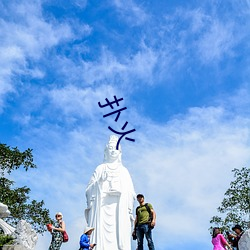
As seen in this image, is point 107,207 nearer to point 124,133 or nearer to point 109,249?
point 109,249

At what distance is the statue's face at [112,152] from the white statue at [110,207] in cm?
47

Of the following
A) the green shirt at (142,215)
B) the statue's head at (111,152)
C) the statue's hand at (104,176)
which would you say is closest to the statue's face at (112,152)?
the statue's head at (111,152)

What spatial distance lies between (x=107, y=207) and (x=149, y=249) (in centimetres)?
544

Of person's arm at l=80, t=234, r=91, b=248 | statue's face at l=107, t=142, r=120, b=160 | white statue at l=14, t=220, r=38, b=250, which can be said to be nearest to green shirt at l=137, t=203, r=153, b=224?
person's arm at l=80, t=234, r=91, b=248

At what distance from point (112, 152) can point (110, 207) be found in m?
2.04

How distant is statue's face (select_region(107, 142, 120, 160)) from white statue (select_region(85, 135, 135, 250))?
1.54ft

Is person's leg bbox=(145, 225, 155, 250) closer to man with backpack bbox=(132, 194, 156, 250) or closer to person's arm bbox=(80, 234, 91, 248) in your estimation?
man with backpack bbox=(132, 194, 156, 250)

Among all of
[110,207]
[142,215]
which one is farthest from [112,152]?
[142,215]

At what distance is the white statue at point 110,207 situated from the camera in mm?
15188

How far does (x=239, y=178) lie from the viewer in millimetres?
19812

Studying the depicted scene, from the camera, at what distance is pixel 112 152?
16.6 metres

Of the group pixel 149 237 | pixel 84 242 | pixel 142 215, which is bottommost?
pixel 84 242

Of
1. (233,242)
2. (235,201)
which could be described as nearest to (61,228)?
(233,242)

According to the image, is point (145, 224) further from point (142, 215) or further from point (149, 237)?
point (149, 237)
